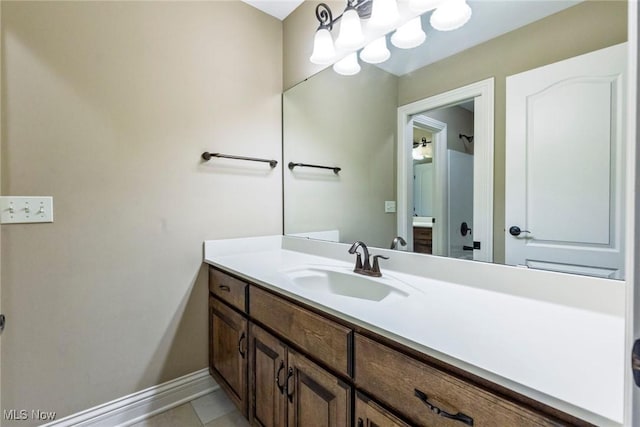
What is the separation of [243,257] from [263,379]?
729mm

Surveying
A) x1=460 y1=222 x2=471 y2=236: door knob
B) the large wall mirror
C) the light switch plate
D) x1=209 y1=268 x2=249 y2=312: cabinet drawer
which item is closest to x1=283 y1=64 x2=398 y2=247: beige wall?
the large wall mirror

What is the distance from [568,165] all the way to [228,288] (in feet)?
4.92

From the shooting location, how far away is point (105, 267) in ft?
4.75

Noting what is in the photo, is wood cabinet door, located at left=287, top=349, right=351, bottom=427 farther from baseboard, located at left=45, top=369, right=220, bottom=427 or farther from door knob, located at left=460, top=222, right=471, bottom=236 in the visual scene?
baseboard, located at left=45, top=369, right=220, bottom=427

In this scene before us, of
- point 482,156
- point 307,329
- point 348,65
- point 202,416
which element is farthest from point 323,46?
point 202,416

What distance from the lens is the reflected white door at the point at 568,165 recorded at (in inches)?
32.7

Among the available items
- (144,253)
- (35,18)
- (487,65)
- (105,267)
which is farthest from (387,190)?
(35,18)

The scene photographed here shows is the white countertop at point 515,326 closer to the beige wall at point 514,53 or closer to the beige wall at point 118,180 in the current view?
the beige wall at point 514,53

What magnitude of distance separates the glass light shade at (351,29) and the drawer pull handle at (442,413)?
1542mm

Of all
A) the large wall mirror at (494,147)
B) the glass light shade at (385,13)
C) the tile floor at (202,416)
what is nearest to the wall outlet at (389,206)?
the large wall mirror at (494,147)

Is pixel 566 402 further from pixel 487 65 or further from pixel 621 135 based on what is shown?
pixel 487 65

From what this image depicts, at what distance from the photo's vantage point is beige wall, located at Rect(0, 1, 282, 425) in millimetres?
1256

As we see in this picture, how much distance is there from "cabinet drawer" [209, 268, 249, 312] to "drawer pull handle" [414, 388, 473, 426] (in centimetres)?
90

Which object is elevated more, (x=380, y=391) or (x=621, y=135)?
(x=621, y=135)
